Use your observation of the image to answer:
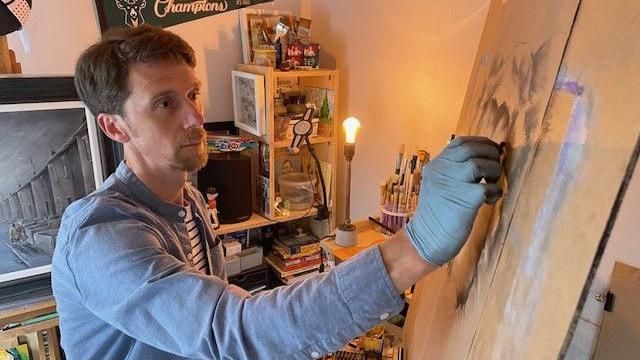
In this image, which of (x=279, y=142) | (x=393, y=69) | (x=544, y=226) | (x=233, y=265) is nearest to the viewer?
(x=544, y=226)

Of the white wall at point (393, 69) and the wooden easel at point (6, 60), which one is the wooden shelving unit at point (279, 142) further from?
the wooden easel at point (6, 60)

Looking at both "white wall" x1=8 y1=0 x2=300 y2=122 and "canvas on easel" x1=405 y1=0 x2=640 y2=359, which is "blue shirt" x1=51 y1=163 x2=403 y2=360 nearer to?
"canvas on easel" x1=405 y1=0 x2=640 y2=359

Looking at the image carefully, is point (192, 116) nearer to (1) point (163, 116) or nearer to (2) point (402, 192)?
(1) point (163, 116)

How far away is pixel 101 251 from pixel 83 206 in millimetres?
162

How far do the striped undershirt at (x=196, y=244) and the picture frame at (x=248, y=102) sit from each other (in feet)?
2.54

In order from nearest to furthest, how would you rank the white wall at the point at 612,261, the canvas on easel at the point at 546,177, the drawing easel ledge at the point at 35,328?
the canvas on easel at the point at 546,177 < the white wall at the point at 612,261 < the drawing easel ledge at the point at 35,328

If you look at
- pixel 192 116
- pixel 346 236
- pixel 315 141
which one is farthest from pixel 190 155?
pixel 315 141

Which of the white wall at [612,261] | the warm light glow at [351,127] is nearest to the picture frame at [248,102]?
the warm light glow at [351,127]

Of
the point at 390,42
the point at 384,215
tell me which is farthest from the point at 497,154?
the point at 390,42

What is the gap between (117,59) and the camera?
0.96 metres

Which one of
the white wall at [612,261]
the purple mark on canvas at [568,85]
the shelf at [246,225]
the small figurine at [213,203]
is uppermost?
the purple mark on canvas at [568,85]

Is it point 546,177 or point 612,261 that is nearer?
point 546,177

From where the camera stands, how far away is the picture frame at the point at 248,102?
178 cm

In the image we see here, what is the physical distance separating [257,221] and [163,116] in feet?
3.44
